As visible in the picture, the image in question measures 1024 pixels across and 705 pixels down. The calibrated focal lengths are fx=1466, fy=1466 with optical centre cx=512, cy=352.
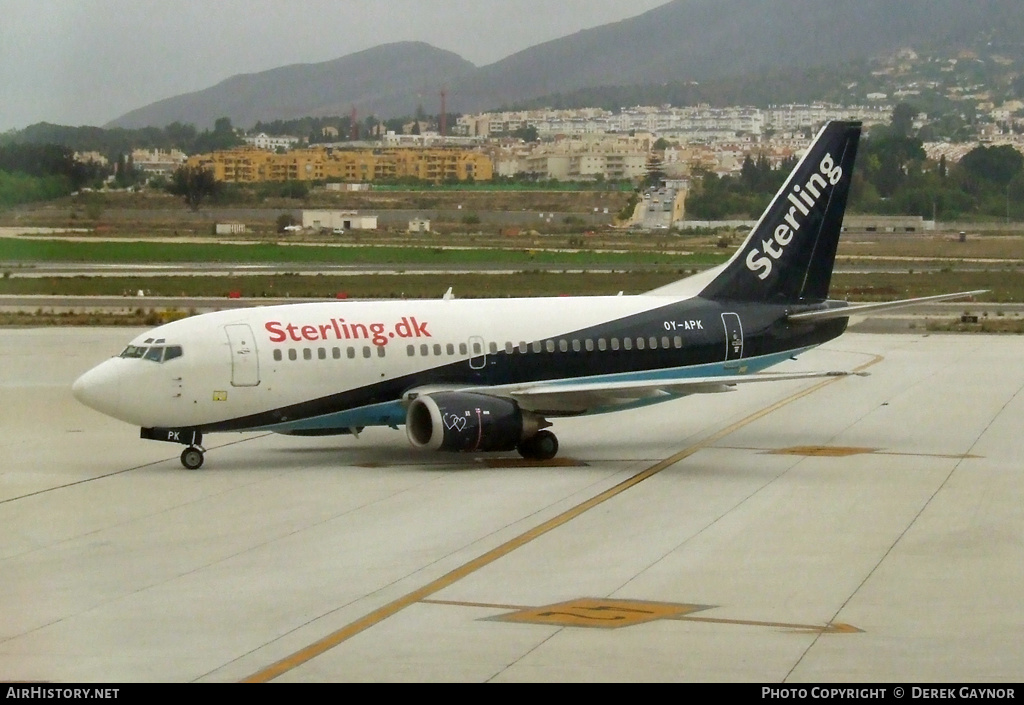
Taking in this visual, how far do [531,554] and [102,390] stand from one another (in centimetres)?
1212

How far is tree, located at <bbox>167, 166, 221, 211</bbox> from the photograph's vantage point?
10312 cm

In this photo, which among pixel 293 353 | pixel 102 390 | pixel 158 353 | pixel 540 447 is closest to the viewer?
pixel 102 390

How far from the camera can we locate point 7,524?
25.3m

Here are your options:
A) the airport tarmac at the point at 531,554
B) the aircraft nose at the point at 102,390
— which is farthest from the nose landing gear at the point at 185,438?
the aircraft nose at the point at 102,390

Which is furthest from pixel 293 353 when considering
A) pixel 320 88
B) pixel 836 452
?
pixel 320 88

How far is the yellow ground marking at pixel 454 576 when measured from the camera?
16.4m

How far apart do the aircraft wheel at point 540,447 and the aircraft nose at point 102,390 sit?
8762mm

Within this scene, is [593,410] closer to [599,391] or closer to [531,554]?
[599,391]

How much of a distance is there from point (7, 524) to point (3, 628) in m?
7.60

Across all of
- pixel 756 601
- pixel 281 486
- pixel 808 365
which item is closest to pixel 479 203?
pixel 808 365

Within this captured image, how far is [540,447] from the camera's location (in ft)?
107

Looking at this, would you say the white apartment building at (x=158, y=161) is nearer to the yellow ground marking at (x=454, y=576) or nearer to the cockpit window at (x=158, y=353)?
the cockpit window at (x=158, y=353)

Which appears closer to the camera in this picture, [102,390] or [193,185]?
[102,390]

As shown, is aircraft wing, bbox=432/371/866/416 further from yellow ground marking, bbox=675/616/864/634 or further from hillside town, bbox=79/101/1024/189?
hillside town, bbox=79/101/1024/189
